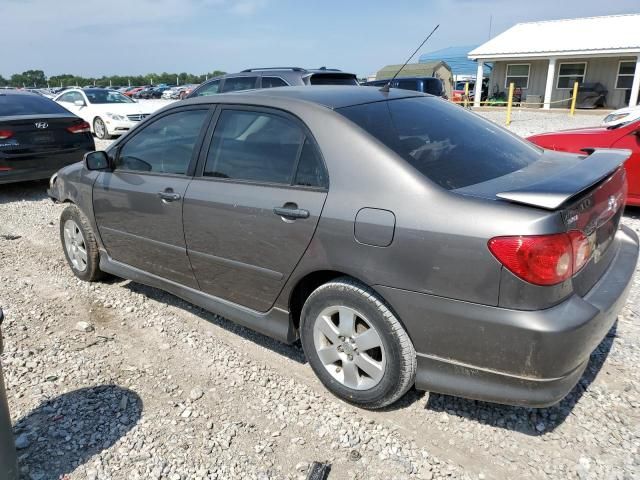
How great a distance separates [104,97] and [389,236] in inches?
543

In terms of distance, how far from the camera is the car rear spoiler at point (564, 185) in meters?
2.10

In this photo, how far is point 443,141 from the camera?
280 cm

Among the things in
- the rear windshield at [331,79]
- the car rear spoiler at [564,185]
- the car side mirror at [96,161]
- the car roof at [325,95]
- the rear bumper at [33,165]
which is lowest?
the rear bumper at [33,165]

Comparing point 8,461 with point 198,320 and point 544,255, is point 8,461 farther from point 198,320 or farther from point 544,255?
point 544,255

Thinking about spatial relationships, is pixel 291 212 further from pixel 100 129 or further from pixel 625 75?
pixel 625 75

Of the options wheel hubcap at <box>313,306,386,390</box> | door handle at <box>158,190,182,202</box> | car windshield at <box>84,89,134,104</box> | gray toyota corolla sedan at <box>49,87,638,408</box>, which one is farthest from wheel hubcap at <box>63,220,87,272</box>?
car windshield at <box>84,89,134,104</box>

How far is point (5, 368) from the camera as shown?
10.6 feet

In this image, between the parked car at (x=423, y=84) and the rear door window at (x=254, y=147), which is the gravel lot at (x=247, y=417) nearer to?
the rear door window at (x=254, y=147)

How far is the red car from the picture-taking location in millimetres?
5707

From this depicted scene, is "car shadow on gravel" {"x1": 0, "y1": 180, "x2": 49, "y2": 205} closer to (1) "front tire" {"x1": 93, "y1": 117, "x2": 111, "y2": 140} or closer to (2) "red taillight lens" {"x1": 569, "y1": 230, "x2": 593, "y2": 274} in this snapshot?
(1) "front tire" {"x1": 93, "y1": 117, "x2": 111, "y2": 140}

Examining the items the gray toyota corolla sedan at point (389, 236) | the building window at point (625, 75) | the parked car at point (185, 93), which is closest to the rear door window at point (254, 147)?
the gray toyota corolla sedan at point (389, 236)

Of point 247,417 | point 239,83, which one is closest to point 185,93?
point 239,83

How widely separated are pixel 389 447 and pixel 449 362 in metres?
0.55

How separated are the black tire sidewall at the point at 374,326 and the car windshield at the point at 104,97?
1311 centimetres
